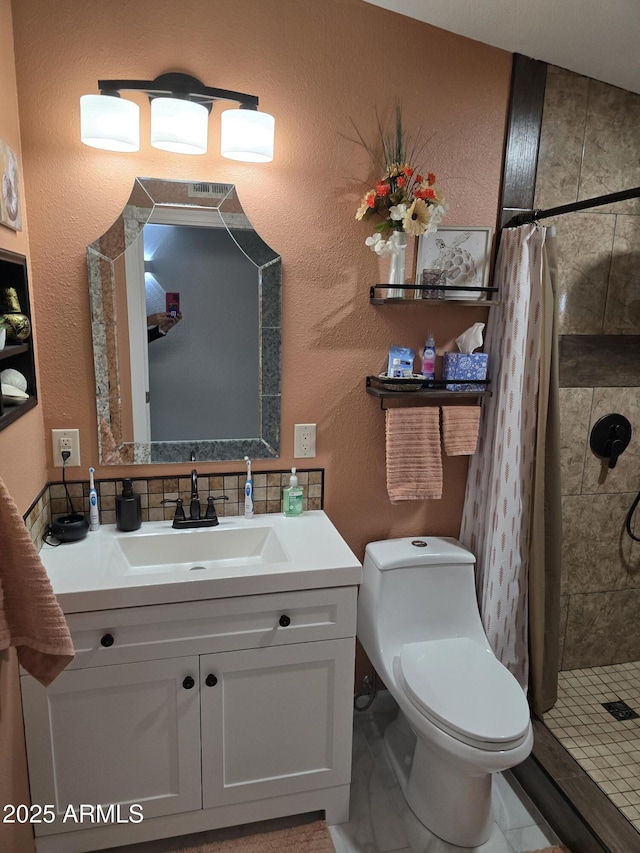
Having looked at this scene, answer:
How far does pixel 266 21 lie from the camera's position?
1837mm

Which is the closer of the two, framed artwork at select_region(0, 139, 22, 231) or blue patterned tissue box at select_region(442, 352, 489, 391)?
framed artwork at select_region(0, 139, 22, 231)

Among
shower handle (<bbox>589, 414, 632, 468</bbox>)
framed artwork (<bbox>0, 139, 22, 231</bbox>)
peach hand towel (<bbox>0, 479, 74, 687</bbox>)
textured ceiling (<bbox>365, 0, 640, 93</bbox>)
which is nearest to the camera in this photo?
peach hand towel (<bbox>0, 479, 74, 687</bbox>)

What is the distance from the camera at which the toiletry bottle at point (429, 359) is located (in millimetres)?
2076

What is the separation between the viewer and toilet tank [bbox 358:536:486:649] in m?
2.06

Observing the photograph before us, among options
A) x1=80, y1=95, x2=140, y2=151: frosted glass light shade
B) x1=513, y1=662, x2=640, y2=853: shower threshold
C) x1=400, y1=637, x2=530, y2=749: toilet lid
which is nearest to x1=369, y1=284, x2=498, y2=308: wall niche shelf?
x1=80, y1=95, x2=140, y2=151: frosted glass light shade

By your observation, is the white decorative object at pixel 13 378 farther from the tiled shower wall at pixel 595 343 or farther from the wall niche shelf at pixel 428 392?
the tiled shower wall at pixel 595 343

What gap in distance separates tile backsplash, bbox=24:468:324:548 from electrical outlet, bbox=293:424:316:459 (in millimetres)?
63

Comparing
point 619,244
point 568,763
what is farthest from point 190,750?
point 619,244

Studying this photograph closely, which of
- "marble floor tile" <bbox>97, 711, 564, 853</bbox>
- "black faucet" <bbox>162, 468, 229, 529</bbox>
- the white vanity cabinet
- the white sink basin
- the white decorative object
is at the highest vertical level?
the white decorative object

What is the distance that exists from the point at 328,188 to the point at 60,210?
85cm

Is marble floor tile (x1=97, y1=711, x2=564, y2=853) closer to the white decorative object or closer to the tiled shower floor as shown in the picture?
the tiled shower floor

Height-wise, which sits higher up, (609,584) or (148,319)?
(148,319)

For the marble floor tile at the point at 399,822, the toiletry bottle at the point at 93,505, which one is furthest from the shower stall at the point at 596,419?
the toiletry bottle at the point at 93,505

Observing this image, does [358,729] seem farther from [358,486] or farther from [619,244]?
[619,244]
